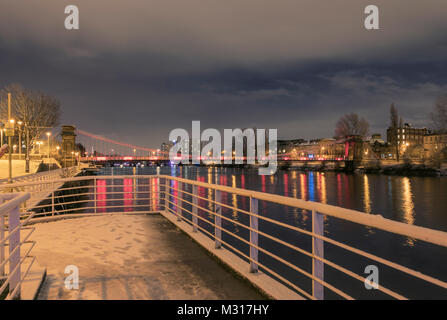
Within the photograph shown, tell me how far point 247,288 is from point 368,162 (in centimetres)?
8233

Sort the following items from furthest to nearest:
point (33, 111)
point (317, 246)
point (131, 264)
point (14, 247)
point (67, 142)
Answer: point (67, 142) → point (33, 111) → point (131, 264) → point (14, 247) → point (317, 246)

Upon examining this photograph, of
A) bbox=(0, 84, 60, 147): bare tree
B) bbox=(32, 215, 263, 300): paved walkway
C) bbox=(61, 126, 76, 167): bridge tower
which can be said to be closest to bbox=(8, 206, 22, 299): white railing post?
bbox=(32, 215, 263, 300): paved walkway

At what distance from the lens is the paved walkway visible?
3910 millimetres

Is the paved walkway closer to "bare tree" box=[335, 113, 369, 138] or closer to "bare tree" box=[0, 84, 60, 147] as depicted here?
"bare tree" box=[0, 84, 60, 147]

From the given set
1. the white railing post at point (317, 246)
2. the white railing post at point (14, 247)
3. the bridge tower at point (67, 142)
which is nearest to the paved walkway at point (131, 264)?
the white railing post at point (14, 247)

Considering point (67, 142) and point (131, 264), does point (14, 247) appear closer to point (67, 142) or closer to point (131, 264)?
point (131, 264)

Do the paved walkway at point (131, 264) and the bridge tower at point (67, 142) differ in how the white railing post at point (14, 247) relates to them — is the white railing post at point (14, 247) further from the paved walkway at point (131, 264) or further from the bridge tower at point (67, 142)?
the bridge tower at point (67, 142)

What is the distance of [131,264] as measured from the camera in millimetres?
4996

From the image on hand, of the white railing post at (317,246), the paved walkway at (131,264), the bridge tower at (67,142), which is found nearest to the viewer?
the white railing post at (317,246)

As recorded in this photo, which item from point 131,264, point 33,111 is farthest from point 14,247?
point 33,111

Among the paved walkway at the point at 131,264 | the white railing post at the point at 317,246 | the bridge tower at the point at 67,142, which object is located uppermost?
the bridge tower at the point at 67,142

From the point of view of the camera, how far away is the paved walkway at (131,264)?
3.91 meters

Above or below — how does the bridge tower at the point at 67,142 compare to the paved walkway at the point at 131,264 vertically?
above
